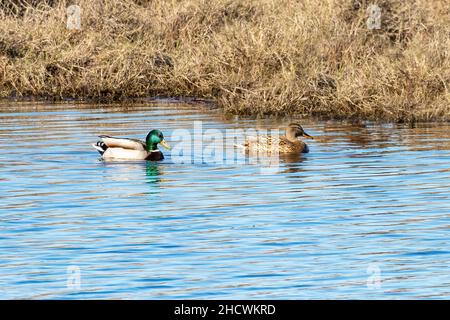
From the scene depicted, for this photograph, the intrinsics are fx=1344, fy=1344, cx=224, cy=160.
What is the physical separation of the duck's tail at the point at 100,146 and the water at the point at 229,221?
0.42 ft

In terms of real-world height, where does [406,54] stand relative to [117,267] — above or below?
above

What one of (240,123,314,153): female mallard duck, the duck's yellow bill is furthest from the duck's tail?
(240,123,314,153): female mallard duck

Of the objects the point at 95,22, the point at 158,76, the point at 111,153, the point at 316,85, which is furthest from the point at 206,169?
the point at 95,22

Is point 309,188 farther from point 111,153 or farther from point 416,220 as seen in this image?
point 111,153

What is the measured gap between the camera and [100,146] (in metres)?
17.5

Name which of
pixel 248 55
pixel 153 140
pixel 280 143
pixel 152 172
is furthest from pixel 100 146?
pixel 248 55

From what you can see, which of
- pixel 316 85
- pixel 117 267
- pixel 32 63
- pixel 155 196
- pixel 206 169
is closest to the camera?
pixel 117 267

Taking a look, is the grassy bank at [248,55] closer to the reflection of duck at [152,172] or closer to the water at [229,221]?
the water at [229,221]

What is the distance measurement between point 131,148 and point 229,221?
4.62 m

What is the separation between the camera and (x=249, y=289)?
34.2 ft

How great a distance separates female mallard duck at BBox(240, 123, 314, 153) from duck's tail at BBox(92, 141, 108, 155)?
191 cm

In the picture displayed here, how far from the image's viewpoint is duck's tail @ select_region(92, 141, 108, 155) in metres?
17.4

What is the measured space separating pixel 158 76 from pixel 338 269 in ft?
43.6

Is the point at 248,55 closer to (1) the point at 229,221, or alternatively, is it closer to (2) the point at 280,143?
(2) the point at 280,143
